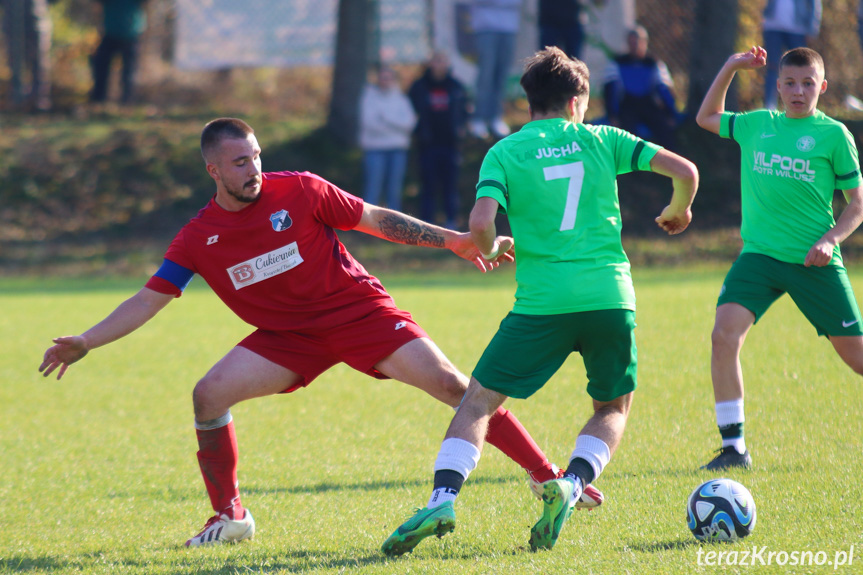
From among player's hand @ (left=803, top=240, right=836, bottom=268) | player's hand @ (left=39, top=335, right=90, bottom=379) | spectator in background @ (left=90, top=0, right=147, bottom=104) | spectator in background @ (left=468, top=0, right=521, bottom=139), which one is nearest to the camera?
player's hand @ (left=39, top=335, right=90, bottom=379)

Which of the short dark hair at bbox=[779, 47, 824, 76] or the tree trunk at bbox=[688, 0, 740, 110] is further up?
the short dark hair at bbox=[779, 47, 824, 76]

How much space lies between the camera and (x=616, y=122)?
50.9 ft

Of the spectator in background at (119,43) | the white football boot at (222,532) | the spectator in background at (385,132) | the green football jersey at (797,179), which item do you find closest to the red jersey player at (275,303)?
the white football boot at (222,532)

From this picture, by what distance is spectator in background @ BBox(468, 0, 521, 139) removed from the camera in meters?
16.3

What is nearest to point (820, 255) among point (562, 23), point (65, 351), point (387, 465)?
point (387, 465)

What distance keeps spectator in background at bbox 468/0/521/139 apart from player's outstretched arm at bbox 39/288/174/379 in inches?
501

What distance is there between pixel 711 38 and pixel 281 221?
14.5 m

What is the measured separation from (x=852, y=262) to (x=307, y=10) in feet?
40.3

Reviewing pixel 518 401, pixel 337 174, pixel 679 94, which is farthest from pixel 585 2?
pixel 518 401

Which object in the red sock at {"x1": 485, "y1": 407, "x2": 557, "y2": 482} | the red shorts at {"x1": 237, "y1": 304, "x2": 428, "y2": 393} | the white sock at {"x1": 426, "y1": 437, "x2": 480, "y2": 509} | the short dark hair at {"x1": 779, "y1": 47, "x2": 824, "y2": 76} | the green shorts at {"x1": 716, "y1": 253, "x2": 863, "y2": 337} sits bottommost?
the red sock at {"x1": 485, "y1": 407, "x2": 557, "y2": 482}

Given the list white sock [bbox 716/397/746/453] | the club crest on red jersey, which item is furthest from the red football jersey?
white sock [bbox 716/397/746/453]

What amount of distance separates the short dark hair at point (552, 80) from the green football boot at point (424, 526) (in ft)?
5.60

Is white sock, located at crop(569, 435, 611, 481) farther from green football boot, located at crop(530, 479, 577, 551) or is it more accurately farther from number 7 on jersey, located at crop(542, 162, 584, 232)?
number 7 on jersey, located at crop(542, 162, 584, 232)

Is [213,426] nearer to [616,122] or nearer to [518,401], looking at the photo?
[518,401]
